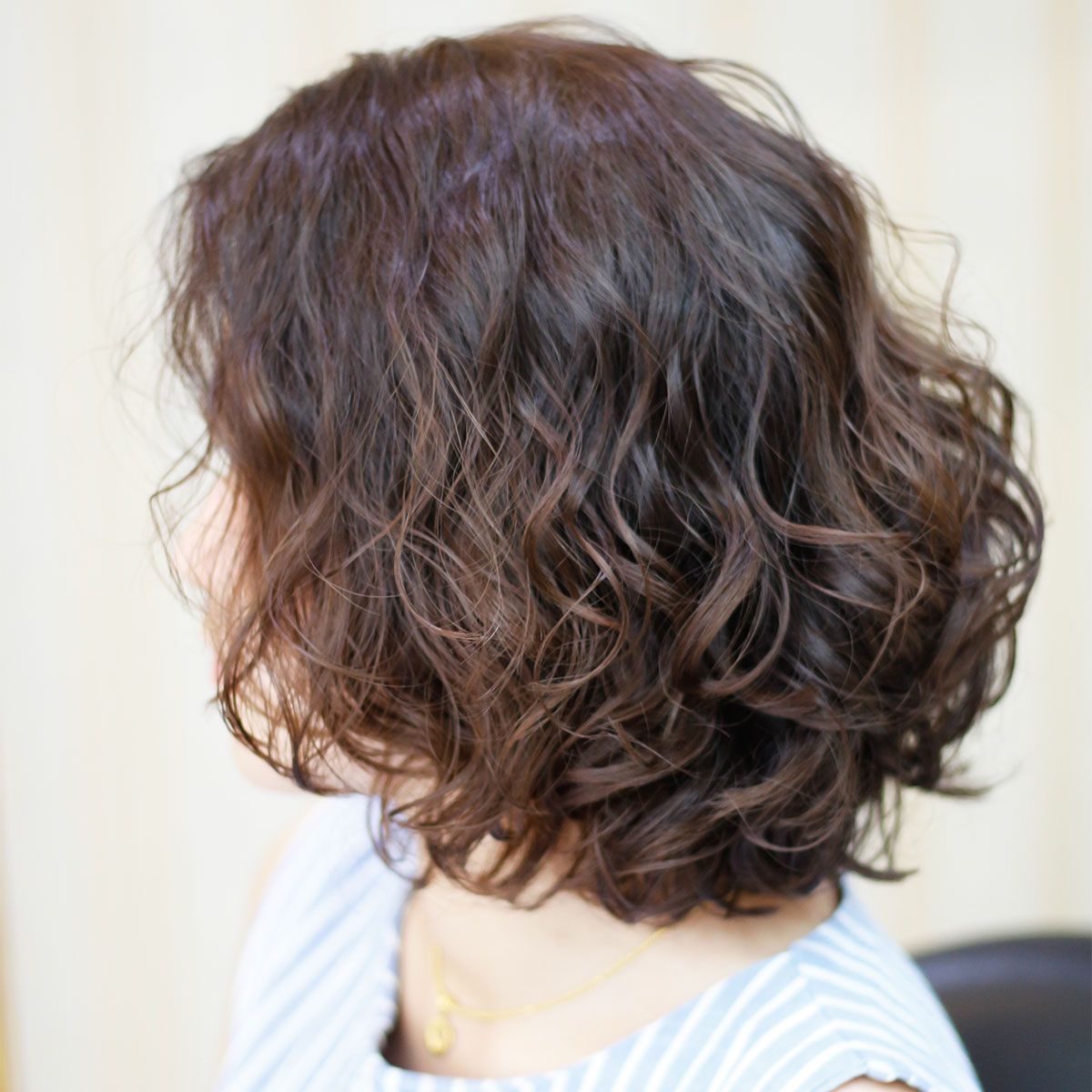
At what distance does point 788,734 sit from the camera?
54 centimetres

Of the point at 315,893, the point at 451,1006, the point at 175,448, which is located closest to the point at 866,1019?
the point at 451,1006

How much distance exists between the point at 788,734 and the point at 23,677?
1.04 metres

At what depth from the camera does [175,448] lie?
96cm

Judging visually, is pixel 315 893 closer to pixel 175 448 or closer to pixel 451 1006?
pixel 451 1006

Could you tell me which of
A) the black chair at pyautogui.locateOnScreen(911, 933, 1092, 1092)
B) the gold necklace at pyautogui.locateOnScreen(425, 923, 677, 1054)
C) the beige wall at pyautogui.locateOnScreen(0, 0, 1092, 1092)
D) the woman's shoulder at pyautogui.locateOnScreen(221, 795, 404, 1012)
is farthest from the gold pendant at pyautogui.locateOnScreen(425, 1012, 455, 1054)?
the beige wall at pyautogui.locateOnScreen(0, 0, 1092, 1092)

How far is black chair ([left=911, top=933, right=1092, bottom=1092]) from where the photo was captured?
2.16 ft

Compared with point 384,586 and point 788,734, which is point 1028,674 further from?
point 384,586

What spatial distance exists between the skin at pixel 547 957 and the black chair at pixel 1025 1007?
171 millimetres

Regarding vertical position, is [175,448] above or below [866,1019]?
above

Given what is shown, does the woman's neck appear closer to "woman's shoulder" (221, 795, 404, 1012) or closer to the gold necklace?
the gold necklace

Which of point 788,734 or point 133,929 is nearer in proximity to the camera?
point 788,734

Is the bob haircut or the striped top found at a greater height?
the bob haircut

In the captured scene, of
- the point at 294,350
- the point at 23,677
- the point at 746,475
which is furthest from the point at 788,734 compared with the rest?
the point at 23,677

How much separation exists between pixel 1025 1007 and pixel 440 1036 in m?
0.46
